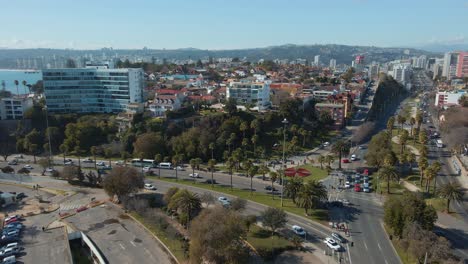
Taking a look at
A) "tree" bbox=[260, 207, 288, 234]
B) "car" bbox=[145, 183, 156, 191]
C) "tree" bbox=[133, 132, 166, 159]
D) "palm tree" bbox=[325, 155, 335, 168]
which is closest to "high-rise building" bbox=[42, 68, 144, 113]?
"tree" bbox=[133, 132, 166, 159]

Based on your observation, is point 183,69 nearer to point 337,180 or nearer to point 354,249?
point 337,180

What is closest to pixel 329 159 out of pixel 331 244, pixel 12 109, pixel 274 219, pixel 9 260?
pixel 331 244

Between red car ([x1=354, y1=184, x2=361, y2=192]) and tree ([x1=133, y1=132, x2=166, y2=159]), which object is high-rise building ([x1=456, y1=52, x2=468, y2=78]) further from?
tree ([x1=133, y1=132, x2=166, y2=159])

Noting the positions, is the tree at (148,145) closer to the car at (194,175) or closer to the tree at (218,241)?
the car at (194,175)

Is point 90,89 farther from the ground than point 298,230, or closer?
farther from the ground

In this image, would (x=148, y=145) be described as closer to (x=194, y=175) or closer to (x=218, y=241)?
(x=194, y=175)

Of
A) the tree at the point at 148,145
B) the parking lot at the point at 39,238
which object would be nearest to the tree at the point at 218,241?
the parking lot at the point at 39,238
